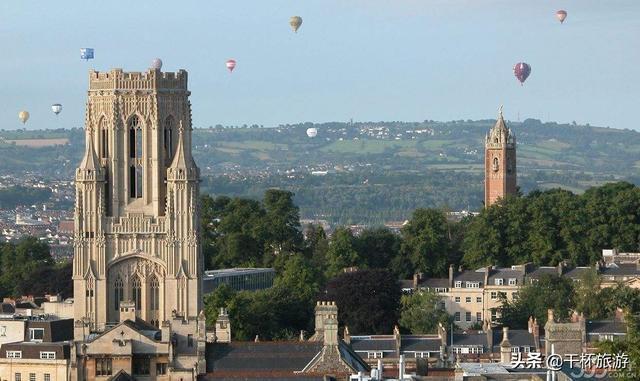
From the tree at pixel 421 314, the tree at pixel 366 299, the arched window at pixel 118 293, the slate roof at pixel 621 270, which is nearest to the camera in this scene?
the arched window at pixel 118 293

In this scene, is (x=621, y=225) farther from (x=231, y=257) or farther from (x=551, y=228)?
(x=231, y=257)

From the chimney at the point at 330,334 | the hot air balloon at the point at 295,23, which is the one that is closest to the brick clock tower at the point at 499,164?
the hot air balloon at the point at 295,23

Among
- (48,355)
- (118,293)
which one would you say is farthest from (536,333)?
(48,355)

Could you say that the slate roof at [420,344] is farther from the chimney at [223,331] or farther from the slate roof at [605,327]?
the chimney at [223,331]

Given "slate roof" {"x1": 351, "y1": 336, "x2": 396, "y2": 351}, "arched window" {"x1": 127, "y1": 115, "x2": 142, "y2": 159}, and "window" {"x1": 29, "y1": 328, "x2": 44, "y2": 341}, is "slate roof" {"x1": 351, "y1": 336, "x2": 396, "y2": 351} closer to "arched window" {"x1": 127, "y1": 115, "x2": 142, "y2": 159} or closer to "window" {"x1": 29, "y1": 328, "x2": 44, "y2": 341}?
"arched window" {"x1": 127, "y1": 115, "x2": 142, "y2": 159}

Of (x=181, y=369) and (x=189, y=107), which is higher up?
(x=189, y=107)

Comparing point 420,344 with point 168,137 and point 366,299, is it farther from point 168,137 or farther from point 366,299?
point 366,299

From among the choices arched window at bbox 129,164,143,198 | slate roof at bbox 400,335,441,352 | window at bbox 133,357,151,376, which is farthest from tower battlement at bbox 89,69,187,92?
window at bbox 133,357,151,376

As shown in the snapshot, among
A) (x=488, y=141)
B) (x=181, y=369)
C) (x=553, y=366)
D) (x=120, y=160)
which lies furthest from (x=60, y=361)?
(x=488, y=141)
